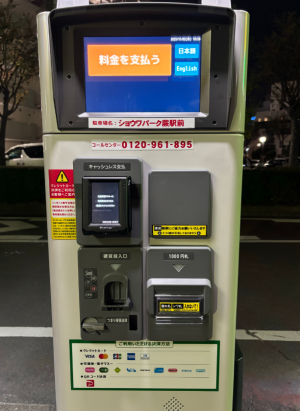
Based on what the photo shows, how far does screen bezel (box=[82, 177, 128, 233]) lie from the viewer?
146 centimetres

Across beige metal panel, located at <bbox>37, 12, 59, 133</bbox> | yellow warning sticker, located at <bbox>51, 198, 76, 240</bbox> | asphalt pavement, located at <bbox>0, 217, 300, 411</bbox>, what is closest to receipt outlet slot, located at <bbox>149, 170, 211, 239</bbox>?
yellow warning sticker, located at <bbox>51, 198, 76, 240</bbox>

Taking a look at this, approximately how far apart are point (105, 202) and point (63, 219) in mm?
262

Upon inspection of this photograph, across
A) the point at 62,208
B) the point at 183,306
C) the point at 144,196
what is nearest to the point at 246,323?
the point at 183,306

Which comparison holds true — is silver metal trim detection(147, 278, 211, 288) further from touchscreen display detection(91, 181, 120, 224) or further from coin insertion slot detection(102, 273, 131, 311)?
touchscreen display detection(91, 181, 120, 224)

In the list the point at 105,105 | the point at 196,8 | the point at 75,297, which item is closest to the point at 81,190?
the point at 105,105

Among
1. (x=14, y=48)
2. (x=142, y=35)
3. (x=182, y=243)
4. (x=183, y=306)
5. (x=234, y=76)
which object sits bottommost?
(x=183, y=306)

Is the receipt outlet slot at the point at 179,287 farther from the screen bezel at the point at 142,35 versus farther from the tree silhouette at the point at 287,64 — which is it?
the tree silhouette at the point at 287,64

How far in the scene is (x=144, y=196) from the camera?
1.55 m

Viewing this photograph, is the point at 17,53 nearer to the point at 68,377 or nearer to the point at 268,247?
the point at 268,247

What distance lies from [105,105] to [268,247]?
5611 millimetres

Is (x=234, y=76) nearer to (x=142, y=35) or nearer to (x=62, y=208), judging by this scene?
(x=142, y=35)

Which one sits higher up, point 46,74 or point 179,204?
point 46,74

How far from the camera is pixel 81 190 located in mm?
1496

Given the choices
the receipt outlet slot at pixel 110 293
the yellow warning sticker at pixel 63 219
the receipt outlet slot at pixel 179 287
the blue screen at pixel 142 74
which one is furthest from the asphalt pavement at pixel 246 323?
the blue screen at pixel 142 74
